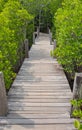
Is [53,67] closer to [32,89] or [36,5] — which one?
[32,89]

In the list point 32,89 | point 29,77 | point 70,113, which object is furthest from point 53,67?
point 70,113

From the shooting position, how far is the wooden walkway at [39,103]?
14.9ft

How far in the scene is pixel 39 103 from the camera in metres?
5.43

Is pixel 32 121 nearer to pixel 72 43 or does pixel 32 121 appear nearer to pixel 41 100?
pixel 41 100

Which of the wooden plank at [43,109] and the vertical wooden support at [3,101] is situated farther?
the wooden plank at [43,109]

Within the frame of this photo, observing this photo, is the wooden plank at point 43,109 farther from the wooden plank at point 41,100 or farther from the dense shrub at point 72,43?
the dense shrub at point 72,43

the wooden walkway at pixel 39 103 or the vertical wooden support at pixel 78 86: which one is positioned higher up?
the vertical wooden support at pixel 78 86

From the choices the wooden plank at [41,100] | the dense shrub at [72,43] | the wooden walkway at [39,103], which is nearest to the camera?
the wooden walkway at [39,103]

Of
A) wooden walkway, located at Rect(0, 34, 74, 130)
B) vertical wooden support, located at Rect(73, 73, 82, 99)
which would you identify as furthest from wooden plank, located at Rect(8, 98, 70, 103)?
vertical wooden support, located at Rect(73, 73, 82, 99)

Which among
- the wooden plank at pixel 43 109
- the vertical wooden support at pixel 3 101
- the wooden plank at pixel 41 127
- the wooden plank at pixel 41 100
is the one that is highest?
the vertical wooden support at pixel 3 101

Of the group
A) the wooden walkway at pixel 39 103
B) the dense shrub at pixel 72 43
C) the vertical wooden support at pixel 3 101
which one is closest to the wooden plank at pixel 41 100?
the wooden walkway at pixel 39 103

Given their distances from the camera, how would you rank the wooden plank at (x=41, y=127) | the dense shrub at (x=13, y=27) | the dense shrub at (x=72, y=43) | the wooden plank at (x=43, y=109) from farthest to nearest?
the dense shrub at (x=13, y=27), the dense shrub at (x=72, y=43), the wooden plank at (x=43, y=109), the wooden plank at (x=41, y=127)

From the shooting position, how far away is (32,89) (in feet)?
20.7

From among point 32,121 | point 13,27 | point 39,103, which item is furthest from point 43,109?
point 13,27
